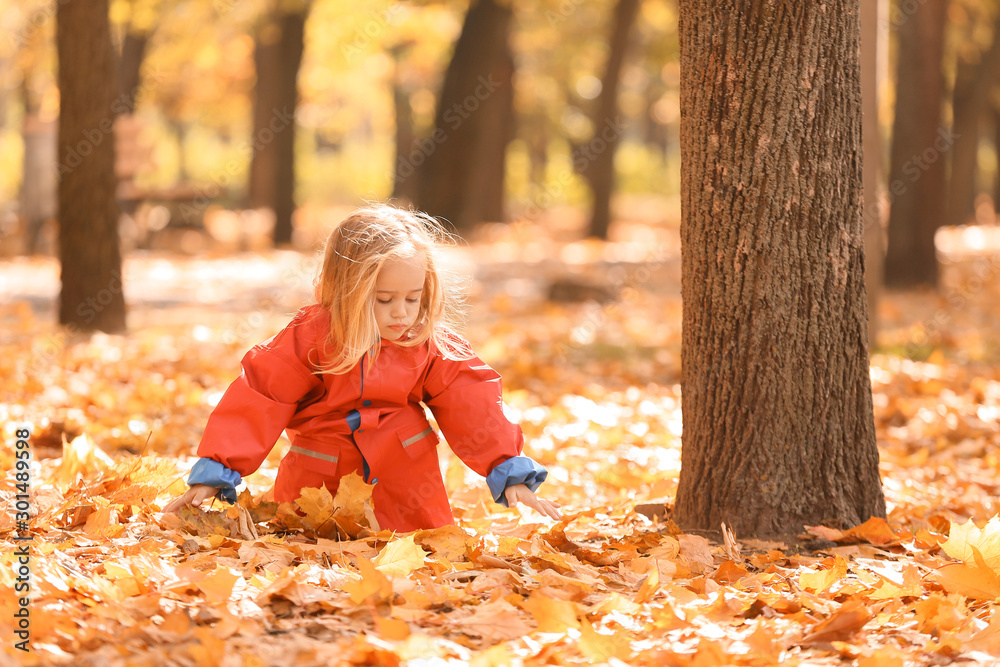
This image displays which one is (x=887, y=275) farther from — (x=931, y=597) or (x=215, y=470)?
(x=215, y=470)

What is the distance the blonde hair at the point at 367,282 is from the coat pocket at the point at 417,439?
0.26 meters

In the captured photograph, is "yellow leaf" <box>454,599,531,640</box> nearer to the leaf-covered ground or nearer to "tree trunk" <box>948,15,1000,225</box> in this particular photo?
the leaf-covered ground

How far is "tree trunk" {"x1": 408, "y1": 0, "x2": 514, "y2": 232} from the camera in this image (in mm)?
12164

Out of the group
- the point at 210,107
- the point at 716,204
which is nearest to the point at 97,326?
the point at 716,204

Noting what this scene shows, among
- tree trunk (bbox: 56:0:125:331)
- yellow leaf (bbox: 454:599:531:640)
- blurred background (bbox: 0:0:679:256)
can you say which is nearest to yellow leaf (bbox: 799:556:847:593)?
yellow leaf (bbox: 454:599:531:640)

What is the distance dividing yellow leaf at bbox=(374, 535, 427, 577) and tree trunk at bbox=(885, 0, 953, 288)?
9.50 meters

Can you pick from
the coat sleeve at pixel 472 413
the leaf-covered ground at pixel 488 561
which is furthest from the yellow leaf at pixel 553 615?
the coat sleeve at pixel 472 413

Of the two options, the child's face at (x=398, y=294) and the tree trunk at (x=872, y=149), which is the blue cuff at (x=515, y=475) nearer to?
the child's face at (x=398, y=294)

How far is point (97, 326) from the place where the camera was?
6.60 m

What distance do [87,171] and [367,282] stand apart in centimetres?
464

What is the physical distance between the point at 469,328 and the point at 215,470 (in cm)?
525

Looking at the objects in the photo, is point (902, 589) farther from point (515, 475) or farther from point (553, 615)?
point (515, 475)

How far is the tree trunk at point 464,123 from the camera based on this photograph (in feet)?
39.9

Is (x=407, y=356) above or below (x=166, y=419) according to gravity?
above
